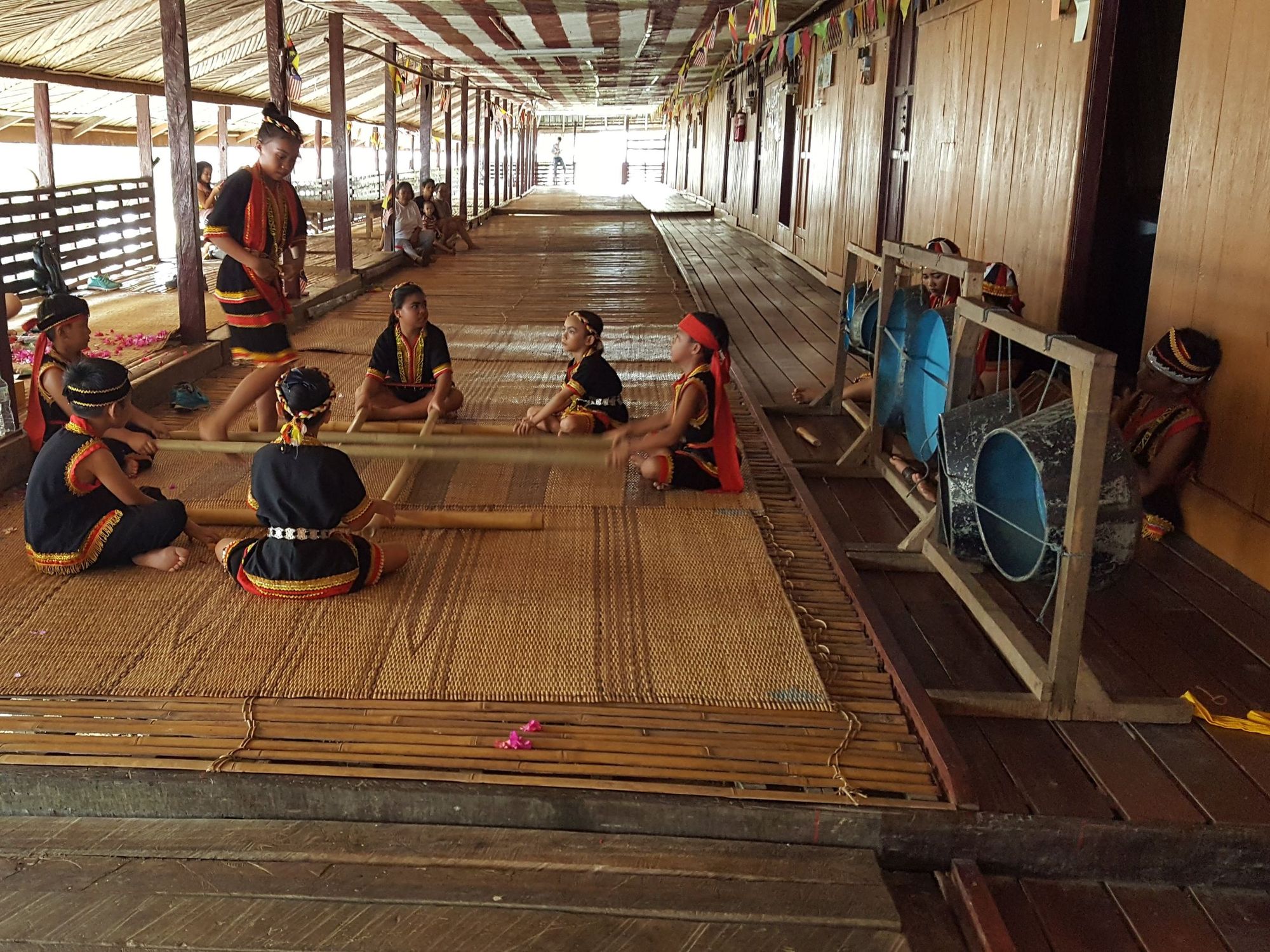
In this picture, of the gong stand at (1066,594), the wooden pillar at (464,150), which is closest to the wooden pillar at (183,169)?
the gong stand at (1066,594)

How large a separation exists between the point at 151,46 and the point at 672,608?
896cm

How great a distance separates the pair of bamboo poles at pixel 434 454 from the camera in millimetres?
2871

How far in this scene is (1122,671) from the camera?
249 cm

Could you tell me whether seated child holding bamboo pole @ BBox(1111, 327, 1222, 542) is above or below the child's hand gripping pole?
above

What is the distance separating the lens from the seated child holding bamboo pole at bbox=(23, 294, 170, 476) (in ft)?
11.2

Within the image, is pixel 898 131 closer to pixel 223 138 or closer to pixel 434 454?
pixel 434 454

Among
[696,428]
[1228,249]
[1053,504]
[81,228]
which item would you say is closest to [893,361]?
[696,428]

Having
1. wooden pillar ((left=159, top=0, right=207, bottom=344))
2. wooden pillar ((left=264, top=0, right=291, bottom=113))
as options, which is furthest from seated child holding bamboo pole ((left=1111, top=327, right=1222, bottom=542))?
wooden pillar ((left=264, top=0, right=291, bottom=113))

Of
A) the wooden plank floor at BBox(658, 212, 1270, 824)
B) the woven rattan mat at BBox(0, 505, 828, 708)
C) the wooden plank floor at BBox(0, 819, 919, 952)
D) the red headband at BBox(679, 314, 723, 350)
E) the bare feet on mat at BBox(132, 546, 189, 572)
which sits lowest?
the wooden plank floor at BBox(0, 819, 919, 952)

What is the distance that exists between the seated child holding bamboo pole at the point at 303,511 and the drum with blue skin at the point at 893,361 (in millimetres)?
2101

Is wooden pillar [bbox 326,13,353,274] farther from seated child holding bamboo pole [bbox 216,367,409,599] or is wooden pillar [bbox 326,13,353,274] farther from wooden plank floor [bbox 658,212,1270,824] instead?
seated child holding bamboo pole [bbox 216,367,409,599]

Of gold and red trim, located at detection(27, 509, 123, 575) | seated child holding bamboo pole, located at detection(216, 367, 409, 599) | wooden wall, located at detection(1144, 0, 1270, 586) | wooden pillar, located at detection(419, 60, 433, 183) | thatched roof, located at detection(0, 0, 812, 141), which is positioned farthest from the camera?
wooden pillar, located at detection(419, 60, 433, 183)

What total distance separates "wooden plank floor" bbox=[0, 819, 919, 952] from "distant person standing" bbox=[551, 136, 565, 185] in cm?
3596

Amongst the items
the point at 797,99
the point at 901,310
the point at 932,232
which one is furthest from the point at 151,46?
the point at 901,310
